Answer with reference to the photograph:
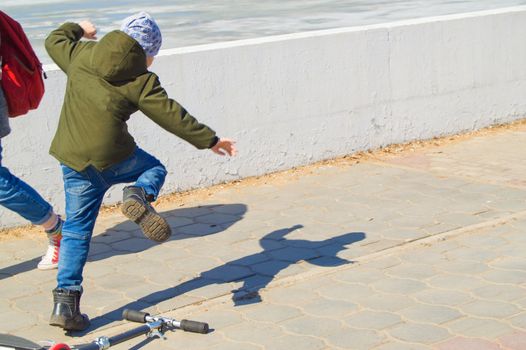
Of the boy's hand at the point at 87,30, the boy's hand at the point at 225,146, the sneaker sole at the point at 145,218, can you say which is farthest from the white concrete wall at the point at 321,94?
the boy's hand at the point at 225,146

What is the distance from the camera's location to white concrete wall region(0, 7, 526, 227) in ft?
25.9

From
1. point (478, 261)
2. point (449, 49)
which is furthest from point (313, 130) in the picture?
point (478, 261)

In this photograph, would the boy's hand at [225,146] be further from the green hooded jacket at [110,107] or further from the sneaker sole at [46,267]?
the sneaker sole at [46,267]

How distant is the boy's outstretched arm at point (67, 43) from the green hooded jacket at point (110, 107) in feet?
0.22

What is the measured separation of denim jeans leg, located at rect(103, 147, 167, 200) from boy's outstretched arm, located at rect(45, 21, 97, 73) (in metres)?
0.59

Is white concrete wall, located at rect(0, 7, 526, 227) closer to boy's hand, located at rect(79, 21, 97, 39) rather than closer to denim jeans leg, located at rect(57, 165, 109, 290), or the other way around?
boy's hand, located at rect(79, 21, 97, 39)

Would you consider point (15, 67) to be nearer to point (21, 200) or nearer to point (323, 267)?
point (21, 200)

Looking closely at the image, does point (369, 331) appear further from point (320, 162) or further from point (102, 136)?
point (320, 162)

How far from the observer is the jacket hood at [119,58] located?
16.7 ft

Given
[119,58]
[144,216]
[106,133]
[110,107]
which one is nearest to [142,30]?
[119,58]

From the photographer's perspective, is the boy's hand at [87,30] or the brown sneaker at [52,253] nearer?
the boy's hand at [87,30]

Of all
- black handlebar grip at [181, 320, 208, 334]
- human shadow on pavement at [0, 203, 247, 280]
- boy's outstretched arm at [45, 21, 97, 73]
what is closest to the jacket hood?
boy's outstretched arm at [45, 21, 97, 73]

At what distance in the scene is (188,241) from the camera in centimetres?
696

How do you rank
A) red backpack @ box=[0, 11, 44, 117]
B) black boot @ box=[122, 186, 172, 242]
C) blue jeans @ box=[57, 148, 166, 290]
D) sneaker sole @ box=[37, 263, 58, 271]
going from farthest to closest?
sneaker sole @ box=[37, 263, 58, 271], red backpack @ box=[0, 11, 44, 117], blue jeans @ box=[57, 148, 166, 290], black boot @ box=[122, 186, 172, 242]
